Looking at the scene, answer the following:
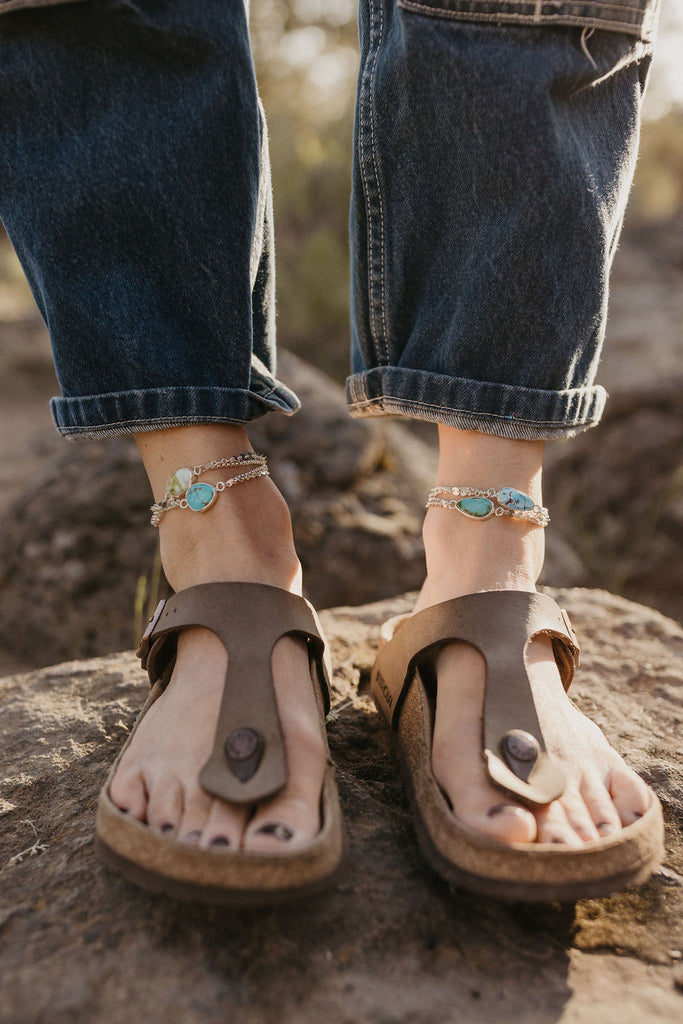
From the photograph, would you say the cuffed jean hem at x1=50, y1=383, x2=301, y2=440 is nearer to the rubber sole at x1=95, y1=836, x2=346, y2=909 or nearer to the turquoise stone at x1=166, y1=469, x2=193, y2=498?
the turquoise stone at x1=166, y1=469, x2=193, y2=498

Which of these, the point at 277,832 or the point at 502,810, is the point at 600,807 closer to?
the point at 502,810

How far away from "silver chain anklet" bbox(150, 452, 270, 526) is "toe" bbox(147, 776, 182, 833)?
13.1 inches

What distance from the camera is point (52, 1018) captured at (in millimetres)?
569

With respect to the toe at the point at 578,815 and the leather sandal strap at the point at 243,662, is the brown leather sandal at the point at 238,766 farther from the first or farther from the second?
the toe at the point at 578,815

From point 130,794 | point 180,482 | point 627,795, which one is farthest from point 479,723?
point 180,482

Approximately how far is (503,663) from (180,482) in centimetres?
45

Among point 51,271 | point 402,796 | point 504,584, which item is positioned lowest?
point 402,796

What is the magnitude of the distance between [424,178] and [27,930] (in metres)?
0.93

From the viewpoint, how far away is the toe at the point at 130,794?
27.0 inches

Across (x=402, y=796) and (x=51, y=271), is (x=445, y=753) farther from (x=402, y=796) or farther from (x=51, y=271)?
Answer: (x=51, y=271)

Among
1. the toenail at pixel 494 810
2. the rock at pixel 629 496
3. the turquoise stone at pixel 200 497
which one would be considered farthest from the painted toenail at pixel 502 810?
the rock at pixel 629 496

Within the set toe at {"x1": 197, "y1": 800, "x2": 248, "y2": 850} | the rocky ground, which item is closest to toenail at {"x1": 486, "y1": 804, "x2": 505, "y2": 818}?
the rocky ground

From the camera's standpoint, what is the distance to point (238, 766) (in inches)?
27.3

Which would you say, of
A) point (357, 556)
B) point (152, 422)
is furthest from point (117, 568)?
point (152, 422)
